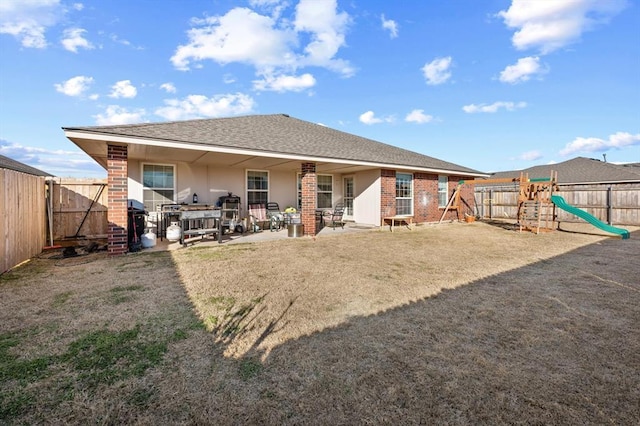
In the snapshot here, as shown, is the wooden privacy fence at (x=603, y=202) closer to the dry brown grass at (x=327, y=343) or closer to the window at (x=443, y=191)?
the window at (x=443, y=191)

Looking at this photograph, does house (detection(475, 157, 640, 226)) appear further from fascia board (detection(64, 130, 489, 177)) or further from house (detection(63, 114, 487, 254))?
fascia board (detection(64, 130, 489, 177))

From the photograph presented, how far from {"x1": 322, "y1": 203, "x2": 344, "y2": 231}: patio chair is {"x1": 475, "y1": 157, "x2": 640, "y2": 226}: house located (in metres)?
10.6

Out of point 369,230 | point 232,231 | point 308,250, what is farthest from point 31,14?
point 369,230

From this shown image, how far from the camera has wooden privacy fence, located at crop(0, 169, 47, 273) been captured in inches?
218

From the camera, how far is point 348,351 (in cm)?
277

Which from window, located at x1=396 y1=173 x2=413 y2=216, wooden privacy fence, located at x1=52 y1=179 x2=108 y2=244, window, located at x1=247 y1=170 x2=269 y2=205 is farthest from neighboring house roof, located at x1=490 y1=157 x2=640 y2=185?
wooden privacy fence, located at x1=52 y1=179 x2=108 y2=244

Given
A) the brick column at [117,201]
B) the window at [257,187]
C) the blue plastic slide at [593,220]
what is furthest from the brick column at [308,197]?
the blue plastic slide at [593,220]

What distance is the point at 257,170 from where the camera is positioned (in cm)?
1202

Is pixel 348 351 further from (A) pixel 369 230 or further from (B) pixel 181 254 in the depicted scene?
(A) pixel 369 230

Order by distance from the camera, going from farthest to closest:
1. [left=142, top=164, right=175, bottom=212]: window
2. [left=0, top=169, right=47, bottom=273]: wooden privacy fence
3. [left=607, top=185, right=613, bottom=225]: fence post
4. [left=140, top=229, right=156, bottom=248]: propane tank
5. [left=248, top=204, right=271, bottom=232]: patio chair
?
1. [left=607, top=185, right=613, bottom=225]: fence post
2. [left=248, top=204, right=271, bottom=232]: patio chair
3. [left=142, top=164, right=175, bottom=212]: window
4. [left=140, top=229, right=156, bottom=248]: propane tank
5. [left=0, top=169, right=47, bottom=273]: wooden privacy fence

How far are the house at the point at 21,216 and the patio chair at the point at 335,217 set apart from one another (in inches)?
357

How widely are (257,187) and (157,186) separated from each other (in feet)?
12.3

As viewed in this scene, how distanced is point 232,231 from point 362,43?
39.7 feet

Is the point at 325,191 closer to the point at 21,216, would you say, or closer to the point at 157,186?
the point at 157,186
